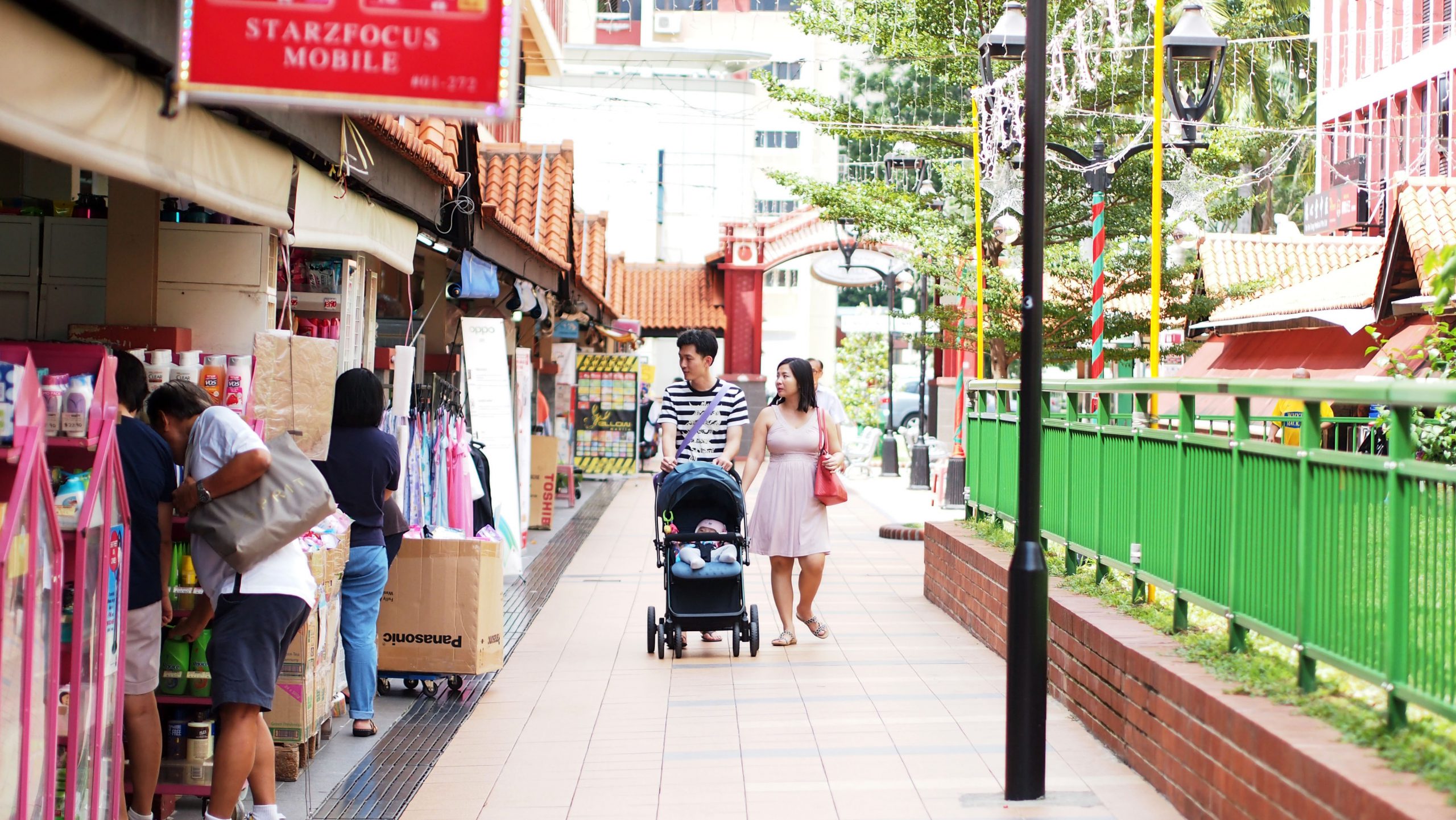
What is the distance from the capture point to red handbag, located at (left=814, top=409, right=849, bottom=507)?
9555mm

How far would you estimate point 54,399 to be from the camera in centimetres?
466

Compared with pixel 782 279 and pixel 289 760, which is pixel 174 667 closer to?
pixel 289 760

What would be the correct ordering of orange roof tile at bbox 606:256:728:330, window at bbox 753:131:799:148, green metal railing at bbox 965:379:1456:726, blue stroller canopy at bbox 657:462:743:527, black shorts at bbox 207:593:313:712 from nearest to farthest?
green metal railing at bbox 965:379:1456:726 → black shorts at bbox 207:593:313:712 → blue stroller canopy at bbox 657:462:743:527 → orange roof tile at bbox 606:256:728:330 → window at bbox 753:131:799:148

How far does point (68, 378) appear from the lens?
4.70 meters

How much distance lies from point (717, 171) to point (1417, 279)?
3780 centimetres

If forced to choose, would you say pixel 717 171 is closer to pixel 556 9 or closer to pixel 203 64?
pixel 556 9

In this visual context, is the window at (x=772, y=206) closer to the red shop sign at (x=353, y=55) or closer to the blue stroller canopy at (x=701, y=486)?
the blue stroller canopy at (x=701, y=486)

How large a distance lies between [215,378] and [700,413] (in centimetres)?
401

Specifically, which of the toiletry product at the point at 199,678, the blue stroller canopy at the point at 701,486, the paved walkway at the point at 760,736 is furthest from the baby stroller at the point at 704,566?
the toiletry product at the point at 199,678

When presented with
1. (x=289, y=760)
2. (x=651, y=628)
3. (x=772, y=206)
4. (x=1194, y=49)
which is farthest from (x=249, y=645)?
(x=772, y=206)

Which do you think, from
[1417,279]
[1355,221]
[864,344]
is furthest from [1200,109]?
[864,344]

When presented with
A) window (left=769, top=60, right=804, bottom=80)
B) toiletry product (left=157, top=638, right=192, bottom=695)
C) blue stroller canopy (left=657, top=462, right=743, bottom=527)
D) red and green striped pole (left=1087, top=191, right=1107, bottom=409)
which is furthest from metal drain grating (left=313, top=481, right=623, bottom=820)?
window (left=769, top=60, right=804, bottom=80)

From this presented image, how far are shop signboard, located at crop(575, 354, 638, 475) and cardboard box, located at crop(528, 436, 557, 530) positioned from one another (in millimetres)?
8264

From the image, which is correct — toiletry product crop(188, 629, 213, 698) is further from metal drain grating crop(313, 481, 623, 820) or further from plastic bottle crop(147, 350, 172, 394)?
plastic bottle crop(147, 350, 172, 394)
